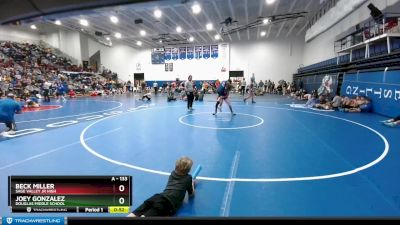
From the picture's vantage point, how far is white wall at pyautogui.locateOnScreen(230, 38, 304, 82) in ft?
102

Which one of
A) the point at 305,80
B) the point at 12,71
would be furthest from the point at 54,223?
the point at 12,71

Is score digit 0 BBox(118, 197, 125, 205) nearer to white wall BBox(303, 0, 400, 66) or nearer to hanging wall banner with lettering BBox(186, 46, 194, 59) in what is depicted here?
white wall BBox(303, 0, 400, 66)

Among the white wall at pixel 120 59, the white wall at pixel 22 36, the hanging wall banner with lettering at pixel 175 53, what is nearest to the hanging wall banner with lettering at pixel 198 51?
the hanging wall banner with lettering at pixel 175 53

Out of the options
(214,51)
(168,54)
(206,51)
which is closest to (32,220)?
(214,51)

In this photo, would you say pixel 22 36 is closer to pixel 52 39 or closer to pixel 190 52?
pixel 52 39

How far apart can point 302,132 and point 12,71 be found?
26.0 meters

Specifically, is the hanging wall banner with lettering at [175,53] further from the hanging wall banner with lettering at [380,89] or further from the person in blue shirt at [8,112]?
the person in blue shirt at [8,112]

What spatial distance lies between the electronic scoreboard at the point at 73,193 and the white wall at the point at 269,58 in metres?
32.7

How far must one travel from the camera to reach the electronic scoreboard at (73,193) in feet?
2.88

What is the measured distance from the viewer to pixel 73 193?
2.93ft

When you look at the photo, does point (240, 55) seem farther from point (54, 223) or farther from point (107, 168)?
point (54, 223)

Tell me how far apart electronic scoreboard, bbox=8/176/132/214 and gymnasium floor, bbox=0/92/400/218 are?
891mm

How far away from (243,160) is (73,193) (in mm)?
4576

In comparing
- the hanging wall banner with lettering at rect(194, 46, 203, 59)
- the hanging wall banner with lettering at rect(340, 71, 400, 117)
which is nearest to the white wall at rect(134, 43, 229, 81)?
the hanging wall banner with lettering at rect(194, 46, 203, 59)
